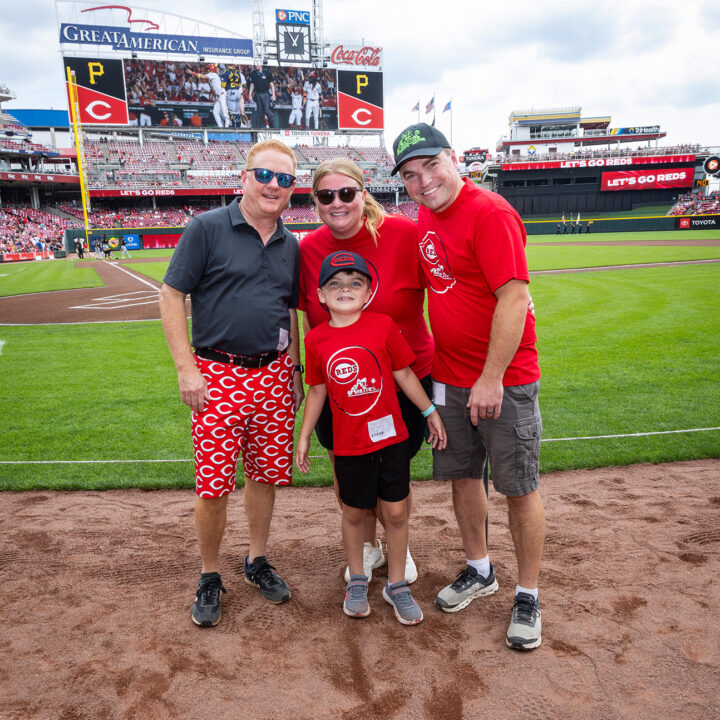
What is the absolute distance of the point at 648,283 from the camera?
49.7 feet

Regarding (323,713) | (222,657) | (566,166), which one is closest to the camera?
(323,713)

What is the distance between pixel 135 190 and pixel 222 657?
5489 centimetres

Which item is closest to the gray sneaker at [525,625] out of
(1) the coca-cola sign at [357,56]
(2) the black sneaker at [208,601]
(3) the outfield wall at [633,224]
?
(2) the black sneaker at [208,601]

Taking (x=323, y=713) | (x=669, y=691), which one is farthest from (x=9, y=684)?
(x=669, y=691)

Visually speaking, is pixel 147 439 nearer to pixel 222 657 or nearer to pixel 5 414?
pixel 5 414

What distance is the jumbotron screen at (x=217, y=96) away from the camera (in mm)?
51406

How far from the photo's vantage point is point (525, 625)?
107 inches

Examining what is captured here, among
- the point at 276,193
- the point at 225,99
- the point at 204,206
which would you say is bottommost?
the point at 276,193

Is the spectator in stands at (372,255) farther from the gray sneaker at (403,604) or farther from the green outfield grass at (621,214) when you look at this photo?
the green outfield grass at (621,214)

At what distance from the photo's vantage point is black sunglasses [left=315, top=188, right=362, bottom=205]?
9.36 ft

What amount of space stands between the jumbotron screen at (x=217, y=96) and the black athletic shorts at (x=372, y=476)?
59515 mm

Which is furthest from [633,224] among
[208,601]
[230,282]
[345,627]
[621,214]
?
[208,601]

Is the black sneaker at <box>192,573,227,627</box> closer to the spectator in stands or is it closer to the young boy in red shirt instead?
the young boy in red shirt

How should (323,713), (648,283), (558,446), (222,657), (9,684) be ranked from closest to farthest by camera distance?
1. (323,713)
2. (9,684)
3. (222,657)
4. (558,446)
5. (648,283)
